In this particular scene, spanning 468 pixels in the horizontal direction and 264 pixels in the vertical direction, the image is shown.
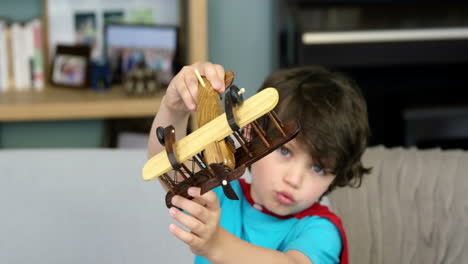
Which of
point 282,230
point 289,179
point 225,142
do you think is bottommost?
point 282,230

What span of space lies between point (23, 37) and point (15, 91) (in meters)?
0.19

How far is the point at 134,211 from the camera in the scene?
4.74ft

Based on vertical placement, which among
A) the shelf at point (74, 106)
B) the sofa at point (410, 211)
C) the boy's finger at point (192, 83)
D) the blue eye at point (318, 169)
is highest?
the boy's finger at point (192, 83)

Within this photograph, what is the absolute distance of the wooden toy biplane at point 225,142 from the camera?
644 mm

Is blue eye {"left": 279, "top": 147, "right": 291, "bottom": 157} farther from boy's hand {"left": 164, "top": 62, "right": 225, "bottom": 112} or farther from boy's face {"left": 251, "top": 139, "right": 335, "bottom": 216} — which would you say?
boy's hand {"left": 164, "top": 62, "right": 225, "bottom": 112}

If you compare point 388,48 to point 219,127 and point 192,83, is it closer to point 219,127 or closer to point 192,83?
point 192,83

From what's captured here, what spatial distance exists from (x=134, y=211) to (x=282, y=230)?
20.5 inches

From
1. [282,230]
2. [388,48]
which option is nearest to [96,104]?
[388,48]

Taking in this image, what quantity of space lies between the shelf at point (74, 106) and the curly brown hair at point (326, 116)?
1.14m

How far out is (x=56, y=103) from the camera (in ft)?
6.86

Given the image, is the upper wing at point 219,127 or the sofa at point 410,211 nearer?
the upper wing at point 219,127

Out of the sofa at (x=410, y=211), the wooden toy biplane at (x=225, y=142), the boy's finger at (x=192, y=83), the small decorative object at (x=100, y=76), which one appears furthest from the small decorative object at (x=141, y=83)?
the wooden toy biplane at (x=225, y=142)

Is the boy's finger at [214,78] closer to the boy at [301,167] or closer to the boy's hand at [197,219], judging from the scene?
the boy at [301,167]

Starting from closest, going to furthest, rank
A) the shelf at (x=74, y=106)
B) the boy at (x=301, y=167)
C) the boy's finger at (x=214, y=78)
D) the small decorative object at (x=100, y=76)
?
the boy's finger at (x=214, y=78) → the boy at (x=301, y=167) → the shelf at (x=74, y=106) → the small decorative object at (x=100, y=76)
